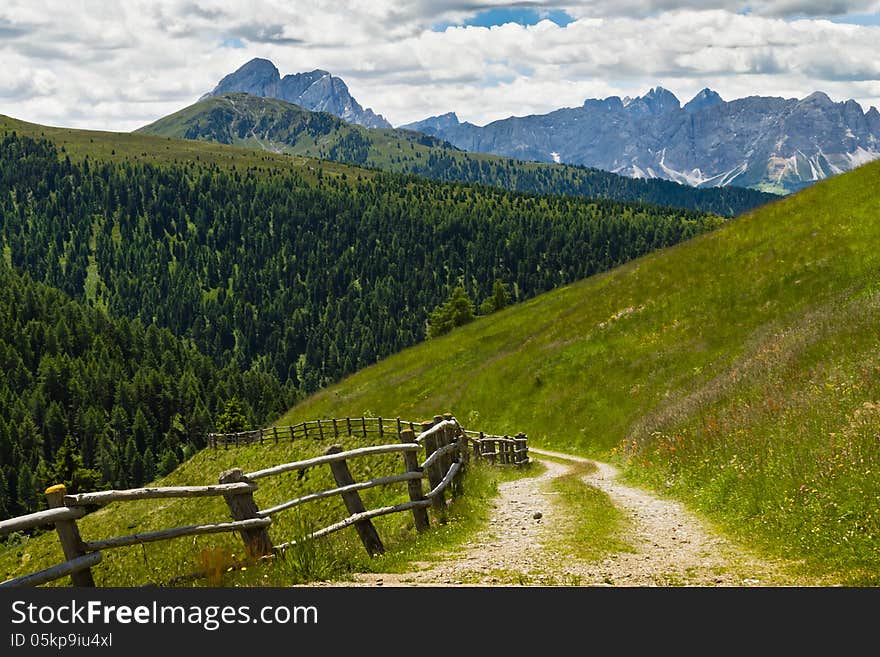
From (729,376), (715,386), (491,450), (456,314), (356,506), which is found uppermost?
(356,506)

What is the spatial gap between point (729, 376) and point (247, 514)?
25.4 m

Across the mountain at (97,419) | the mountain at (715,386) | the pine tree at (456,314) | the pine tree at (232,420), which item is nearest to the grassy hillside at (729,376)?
the mountain at (715,386)

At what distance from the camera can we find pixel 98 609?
8141 mm

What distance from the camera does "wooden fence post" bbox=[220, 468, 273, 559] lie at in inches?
475

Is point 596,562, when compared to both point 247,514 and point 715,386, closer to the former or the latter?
point 247,514

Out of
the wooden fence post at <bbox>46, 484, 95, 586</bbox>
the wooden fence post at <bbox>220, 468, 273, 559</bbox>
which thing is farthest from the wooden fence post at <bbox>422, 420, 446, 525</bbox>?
the wooden fence post at <bbox>46, 484, 95, 586</bbox>

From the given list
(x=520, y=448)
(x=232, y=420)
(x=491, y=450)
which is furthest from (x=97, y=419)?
(x=520, y=448)

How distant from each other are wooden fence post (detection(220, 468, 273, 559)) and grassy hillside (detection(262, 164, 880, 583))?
820 centimetres

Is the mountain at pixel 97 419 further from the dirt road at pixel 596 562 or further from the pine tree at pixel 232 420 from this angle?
the dirt road at pixel 596 562

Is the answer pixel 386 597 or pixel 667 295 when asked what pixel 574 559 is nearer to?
pixel 386 597

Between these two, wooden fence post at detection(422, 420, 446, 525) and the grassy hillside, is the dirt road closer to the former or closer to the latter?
the grassy hillside

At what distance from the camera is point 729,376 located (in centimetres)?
3281

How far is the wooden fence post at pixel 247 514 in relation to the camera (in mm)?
12055

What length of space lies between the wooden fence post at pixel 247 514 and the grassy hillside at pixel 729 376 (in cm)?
820
